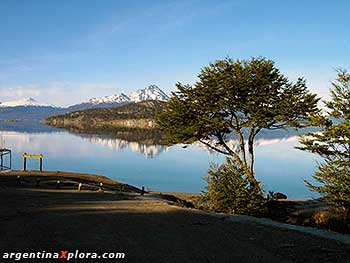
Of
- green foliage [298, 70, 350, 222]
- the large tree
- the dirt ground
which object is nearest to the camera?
the dirt ground

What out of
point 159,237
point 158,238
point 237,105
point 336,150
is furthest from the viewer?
point 237,105

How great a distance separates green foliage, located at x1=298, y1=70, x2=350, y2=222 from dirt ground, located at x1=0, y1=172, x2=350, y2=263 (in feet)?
22.6

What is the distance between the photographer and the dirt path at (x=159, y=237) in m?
11.7

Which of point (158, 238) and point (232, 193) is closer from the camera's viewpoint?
point (158, 238)

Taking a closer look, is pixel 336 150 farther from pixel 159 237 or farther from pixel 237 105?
pixel 159 237

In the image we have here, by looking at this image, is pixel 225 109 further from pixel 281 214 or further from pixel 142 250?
pixel 142 250

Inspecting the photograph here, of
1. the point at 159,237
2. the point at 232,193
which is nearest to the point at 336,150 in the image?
the point at 232,193

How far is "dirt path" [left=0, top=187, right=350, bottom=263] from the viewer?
11.7m

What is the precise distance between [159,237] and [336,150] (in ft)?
49.2

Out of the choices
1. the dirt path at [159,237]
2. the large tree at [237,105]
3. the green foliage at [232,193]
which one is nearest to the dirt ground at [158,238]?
the dirt path at [159,237]

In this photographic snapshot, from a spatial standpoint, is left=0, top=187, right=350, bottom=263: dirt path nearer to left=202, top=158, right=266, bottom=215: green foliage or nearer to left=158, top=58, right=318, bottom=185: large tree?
left=202, top=158, right=266, bottom=215: green foliage

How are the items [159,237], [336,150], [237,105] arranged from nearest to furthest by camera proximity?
[159,237] → [336,150] → [237,105]

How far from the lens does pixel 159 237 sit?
13859mm

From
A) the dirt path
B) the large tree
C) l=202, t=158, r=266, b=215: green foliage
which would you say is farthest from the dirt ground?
Result: the large tree
